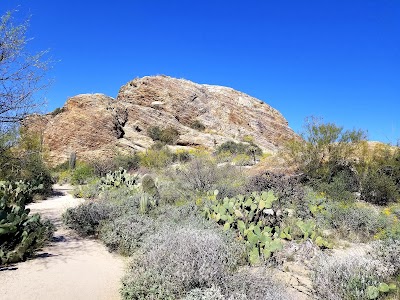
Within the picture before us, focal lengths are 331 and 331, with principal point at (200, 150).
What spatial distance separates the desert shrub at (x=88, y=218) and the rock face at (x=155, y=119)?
56.6 ft

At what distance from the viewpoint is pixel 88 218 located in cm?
725

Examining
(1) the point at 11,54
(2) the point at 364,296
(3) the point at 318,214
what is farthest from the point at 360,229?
(1) the point at 11,54

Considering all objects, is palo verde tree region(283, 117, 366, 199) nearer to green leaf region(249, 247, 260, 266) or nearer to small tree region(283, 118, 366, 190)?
small tree region(283, 118, 366, 190)

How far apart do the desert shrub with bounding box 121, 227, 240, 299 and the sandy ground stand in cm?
44

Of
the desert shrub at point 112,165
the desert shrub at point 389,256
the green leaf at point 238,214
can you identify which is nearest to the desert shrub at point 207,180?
the green leaf at point 238,214

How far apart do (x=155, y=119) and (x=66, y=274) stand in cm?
3366

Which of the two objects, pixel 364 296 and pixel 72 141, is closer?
pixel 364 296

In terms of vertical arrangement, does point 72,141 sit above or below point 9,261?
above

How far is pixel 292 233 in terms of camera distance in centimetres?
682

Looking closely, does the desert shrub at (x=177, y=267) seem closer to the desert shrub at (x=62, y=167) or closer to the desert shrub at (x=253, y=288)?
the desert shrub at (x=253, y=288)

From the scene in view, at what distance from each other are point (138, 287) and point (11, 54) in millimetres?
5613

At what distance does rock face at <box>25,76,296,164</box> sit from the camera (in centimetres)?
2967

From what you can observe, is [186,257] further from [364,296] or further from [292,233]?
[292,233]

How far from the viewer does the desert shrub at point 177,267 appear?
3.95m
